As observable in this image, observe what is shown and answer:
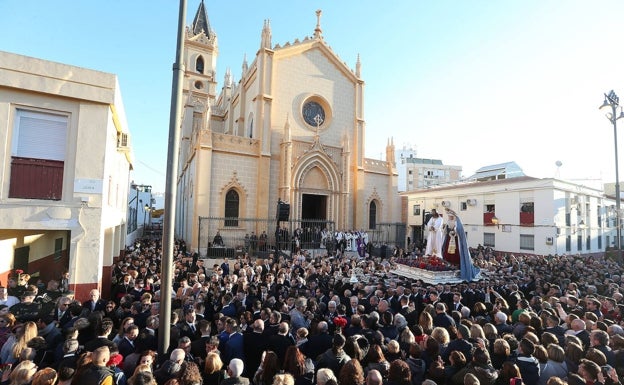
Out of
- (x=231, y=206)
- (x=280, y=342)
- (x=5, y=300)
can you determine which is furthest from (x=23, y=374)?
(x=231, y=206)

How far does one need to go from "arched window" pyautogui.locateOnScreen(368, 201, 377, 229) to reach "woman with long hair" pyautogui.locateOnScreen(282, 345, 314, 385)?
70.9ft

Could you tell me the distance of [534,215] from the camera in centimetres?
2391

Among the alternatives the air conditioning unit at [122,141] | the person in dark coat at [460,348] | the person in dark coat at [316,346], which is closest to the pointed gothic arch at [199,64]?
the air conditioning unit at [122,141]

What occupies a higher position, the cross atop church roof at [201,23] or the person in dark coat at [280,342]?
the cross atop church roof at [201,23]

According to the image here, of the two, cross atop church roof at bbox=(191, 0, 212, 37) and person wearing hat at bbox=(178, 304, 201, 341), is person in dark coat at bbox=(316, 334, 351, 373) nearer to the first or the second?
person wearing hat at bbox=(178, 304, 201, 341)

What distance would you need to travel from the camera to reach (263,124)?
68.8ft

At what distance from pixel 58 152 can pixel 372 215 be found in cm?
2102

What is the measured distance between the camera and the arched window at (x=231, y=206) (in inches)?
798

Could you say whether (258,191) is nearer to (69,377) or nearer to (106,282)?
(106,282)

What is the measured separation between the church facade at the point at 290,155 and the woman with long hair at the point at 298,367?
15.1 metres

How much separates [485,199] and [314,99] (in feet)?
53.6

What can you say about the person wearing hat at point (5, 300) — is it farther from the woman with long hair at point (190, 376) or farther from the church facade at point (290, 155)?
the church facade at point (290, 155)

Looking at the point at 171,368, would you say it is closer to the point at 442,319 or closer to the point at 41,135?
the point at 442,319

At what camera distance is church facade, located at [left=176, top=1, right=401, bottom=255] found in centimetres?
1983
